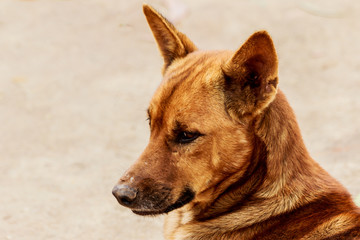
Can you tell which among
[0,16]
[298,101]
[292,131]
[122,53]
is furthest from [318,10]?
[292,131]

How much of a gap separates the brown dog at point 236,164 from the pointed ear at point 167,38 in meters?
0.55

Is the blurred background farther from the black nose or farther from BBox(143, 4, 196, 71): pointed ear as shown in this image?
BBox(143, 4, 196, 71): pointed ear

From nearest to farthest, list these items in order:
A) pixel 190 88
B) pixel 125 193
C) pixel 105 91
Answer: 1. pixel 125 193
2. pixel 190 88
3. pixel 105 91

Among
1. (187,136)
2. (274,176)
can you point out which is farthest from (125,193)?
(274,176)

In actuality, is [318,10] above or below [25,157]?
above

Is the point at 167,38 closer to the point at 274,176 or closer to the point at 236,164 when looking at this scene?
the point at 236,164

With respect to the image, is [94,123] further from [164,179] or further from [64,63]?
[164,179]

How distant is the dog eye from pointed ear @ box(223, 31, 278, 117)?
0.29 meters

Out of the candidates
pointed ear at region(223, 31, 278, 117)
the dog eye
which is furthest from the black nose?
pointed ear at region(223, 31, 278, 117)

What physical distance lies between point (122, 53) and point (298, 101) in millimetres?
2897

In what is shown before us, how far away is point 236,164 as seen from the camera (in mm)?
3820

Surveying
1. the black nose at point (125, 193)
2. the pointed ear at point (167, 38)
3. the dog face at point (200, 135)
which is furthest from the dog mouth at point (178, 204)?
the pointed ear at point (167, 38)

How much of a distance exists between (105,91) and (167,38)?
358 cm

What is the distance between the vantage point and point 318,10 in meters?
10.1
